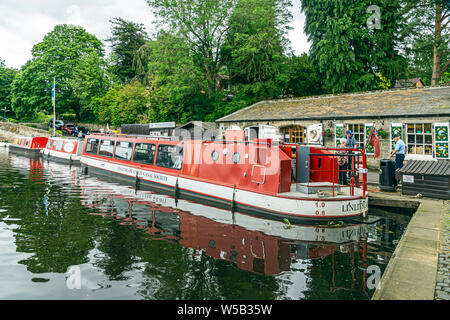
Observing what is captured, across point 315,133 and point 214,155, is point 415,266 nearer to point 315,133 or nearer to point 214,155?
point 214,155

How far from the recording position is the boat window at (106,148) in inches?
629

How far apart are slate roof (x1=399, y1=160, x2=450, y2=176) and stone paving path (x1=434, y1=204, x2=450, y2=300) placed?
150 inches

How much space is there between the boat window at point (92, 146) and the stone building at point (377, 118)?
776cm

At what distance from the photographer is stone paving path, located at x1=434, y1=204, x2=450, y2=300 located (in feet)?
12.4

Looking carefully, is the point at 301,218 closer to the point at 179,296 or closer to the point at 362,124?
the point at 179,296

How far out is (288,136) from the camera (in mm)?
20922

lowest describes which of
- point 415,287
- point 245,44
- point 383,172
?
point 415,287

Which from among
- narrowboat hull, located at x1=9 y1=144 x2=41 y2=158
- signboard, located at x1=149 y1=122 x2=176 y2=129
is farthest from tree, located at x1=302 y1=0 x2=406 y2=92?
narrowboat hull, located at x1=9 y1=144 x2=41 y2=158

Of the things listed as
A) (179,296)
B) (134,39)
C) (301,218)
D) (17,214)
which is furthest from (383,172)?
(134,39)

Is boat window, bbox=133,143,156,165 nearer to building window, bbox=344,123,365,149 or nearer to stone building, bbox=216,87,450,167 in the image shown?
stone building, bbox=216,87,450,167

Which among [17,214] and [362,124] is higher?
[362,124]

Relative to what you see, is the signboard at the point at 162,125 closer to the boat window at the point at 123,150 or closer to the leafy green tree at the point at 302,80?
the boat window at the point at 123,150

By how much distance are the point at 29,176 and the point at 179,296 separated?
15170mm

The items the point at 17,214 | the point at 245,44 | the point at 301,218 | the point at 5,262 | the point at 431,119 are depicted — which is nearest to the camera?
the point at 5,262
